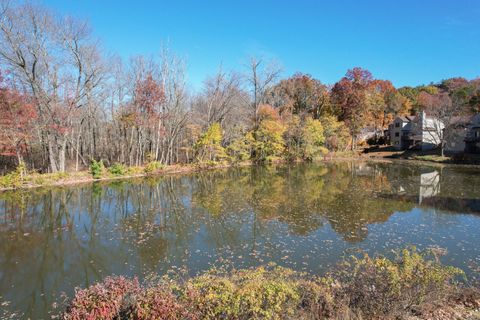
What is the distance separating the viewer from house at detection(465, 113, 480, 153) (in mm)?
→ 42656

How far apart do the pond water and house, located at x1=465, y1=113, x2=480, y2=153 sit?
2734cm

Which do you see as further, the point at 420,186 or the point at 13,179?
the point at 420,186

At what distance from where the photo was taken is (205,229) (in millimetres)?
12359

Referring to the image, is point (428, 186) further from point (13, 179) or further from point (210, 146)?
point (13, 179)

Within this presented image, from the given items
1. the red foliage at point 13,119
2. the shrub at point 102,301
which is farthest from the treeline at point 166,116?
the shrub at point 102,301

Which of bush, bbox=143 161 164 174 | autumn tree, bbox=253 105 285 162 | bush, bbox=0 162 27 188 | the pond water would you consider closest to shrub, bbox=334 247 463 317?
the pond water

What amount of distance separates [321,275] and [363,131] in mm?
58559

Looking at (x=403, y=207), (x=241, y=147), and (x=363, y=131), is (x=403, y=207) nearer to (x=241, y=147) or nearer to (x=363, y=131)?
(x=241, y=147)

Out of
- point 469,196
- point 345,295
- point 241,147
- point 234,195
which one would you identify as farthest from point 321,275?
point 241,147

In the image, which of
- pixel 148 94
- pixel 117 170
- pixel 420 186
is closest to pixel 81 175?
pixel 117 170

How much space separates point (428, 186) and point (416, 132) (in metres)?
33.8

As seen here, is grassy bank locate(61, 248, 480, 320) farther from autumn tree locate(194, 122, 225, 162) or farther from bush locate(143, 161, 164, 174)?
autumn tree locate(194, 122, 225, 162)

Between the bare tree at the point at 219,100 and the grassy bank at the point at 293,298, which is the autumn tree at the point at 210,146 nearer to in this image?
the bare tree at the point at 219,100

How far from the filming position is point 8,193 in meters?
20.0
